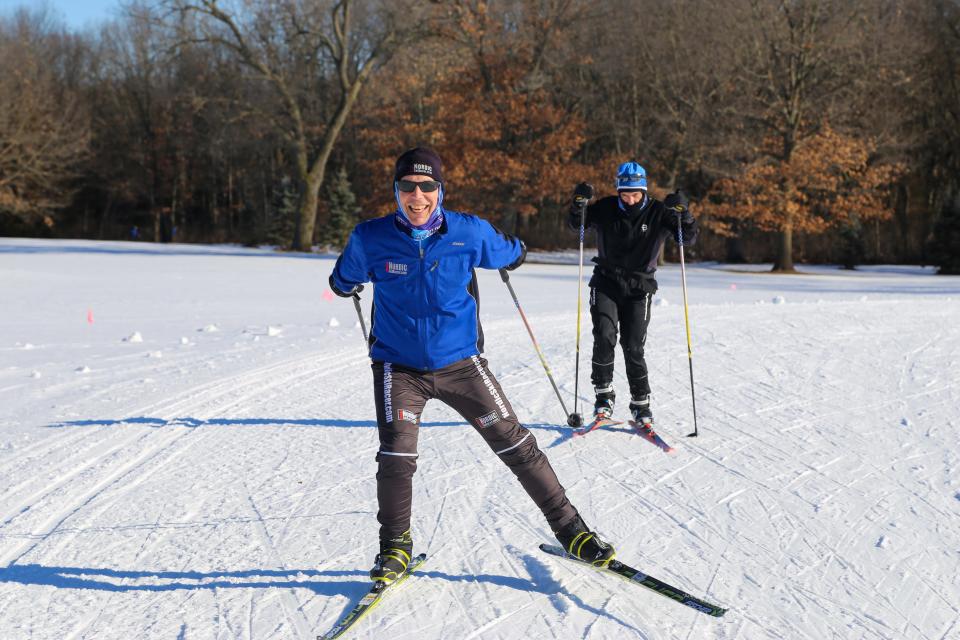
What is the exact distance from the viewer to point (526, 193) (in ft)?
101

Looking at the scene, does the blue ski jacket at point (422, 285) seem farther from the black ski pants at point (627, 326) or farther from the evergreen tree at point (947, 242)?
the evergreen tree at point (947, 242)

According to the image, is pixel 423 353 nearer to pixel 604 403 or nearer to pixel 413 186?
pixel 413 186

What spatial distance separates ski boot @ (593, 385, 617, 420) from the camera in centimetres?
659

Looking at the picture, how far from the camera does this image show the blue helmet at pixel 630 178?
6.18 metres

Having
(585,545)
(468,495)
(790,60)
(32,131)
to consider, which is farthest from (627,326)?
(32,131)

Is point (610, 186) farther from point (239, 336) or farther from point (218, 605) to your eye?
point (218, 605)

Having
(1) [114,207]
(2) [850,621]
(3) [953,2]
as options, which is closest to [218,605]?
(2) [850,621]

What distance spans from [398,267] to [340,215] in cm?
3436

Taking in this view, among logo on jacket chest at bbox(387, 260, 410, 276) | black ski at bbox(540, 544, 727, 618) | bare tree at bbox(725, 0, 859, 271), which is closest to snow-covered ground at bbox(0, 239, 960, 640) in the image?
black ski at bbox(540, 544, 727, 618)

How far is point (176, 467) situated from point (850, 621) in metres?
4.08

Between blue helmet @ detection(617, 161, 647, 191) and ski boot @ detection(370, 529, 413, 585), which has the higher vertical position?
blue helmet @ detection(617, 161, 647, 191)

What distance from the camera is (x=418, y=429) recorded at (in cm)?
368

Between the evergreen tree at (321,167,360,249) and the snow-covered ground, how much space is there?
26.2 m

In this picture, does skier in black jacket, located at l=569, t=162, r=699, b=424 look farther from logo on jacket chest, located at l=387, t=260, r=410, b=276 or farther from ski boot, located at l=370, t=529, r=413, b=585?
ski boot, located at l=370, t=529, r=413, b=585
